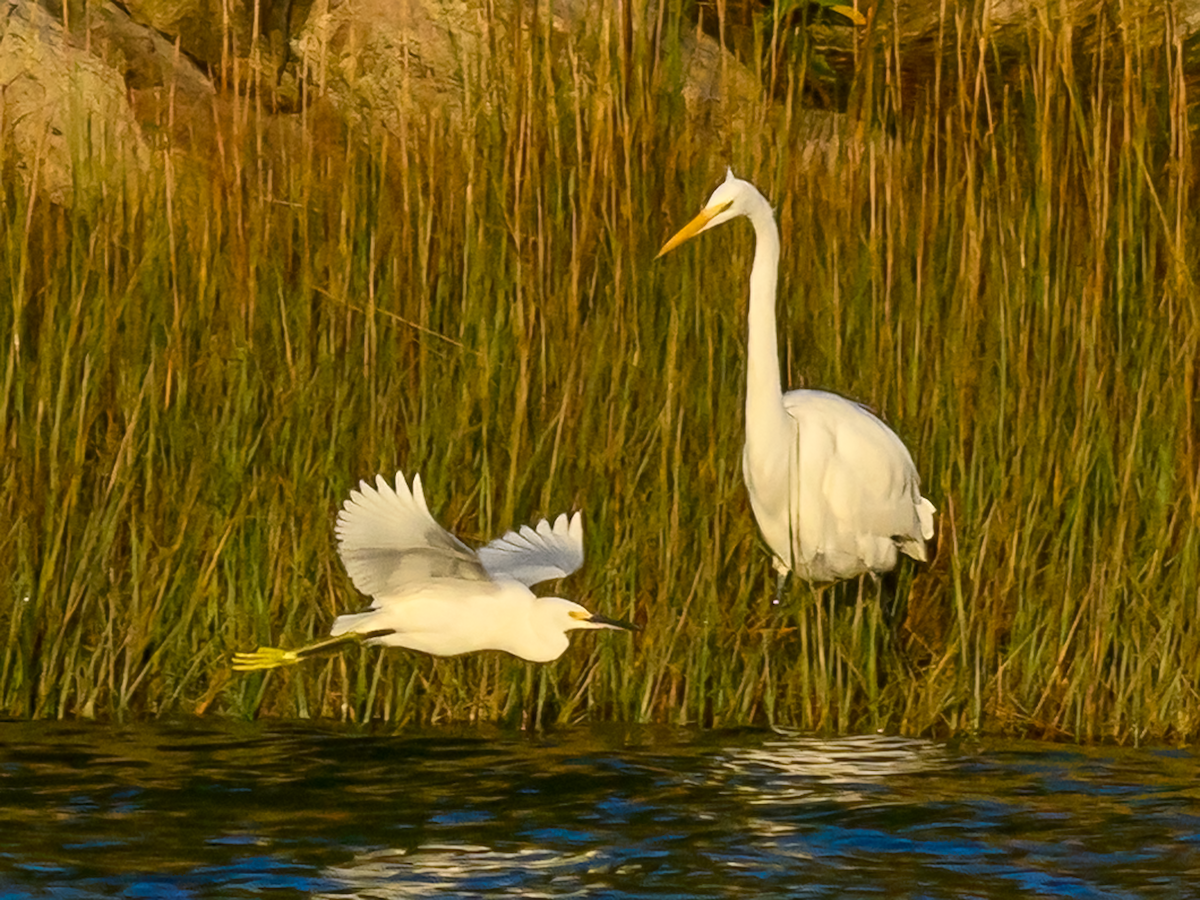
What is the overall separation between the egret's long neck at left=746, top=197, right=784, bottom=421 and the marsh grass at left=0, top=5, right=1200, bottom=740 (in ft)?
0.38

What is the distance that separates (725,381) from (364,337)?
Answer: 32.8 inches

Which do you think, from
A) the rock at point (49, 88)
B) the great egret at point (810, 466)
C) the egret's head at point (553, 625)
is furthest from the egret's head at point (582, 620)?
the rock at point (49, 88)

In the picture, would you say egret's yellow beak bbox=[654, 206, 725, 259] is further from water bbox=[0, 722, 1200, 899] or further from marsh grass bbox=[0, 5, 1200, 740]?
water bbox=[0, 722, 1200, 899]

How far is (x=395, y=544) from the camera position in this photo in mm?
3709

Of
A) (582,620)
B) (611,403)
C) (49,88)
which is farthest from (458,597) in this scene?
(49,88)

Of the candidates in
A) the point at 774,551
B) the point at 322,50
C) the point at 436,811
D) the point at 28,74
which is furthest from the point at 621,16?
the point at 28,74

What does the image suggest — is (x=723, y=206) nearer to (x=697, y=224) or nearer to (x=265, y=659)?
(x=697, y=224)

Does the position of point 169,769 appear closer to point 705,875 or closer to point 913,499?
point 705,875

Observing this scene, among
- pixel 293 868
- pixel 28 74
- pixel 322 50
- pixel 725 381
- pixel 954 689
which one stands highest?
pixel 28 74

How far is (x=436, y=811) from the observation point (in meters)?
3.60

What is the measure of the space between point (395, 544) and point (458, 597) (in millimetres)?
296

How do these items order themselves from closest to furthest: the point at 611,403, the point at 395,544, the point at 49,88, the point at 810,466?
1. the point at 395,544
2. the point at 611,403
3. the point at 810,466
4. the point at 49,88

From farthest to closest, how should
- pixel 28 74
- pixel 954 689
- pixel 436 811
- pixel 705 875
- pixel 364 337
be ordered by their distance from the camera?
pixel 28 74, pixel 364 337, pixel 954 689, pixel 436 811, pixel 705 875

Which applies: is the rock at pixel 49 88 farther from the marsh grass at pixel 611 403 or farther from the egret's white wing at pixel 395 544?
the egret's white wing at pixel 395 544
